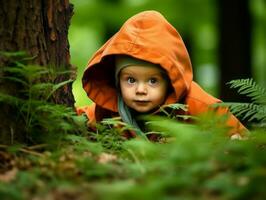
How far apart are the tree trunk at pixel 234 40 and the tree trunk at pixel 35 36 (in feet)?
25.5

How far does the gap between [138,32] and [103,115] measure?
91 cm

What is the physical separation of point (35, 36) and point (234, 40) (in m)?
8.48

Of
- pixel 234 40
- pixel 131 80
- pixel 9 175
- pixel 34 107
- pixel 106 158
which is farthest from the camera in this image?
pixel 234 40

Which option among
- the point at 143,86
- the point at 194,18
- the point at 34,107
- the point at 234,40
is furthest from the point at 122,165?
the point at 194,18

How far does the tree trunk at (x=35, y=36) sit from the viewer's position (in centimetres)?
384

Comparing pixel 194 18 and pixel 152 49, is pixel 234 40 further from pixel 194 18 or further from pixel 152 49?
pixel 152 49

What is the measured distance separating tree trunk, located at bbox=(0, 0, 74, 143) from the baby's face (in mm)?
850

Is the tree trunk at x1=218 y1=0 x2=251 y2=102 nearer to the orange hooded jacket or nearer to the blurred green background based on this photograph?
the blurred green background

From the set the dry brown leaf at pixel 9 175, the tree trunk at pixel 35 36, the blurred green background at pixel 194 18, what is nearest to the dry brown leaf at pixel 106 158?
the dry brown leaf at pixel 9 175

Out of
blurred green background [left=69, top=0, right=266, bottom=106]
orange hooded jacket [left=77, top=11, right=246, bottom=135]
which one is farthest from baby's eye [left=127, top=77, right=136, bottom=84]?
blurred green background [left=69, top=0, right=266, bottom=106]

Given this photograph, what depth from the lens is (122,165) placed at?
331 centimetres

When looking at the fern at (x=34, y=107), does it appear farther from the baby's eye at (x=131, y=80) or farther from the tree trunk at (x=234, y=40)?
the tree trunk at (x=234, y=40)

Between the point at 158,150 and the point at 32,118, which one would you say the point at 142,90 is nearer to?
the point at 32,118

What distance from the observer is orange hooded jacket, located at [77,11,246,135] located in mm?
5164
